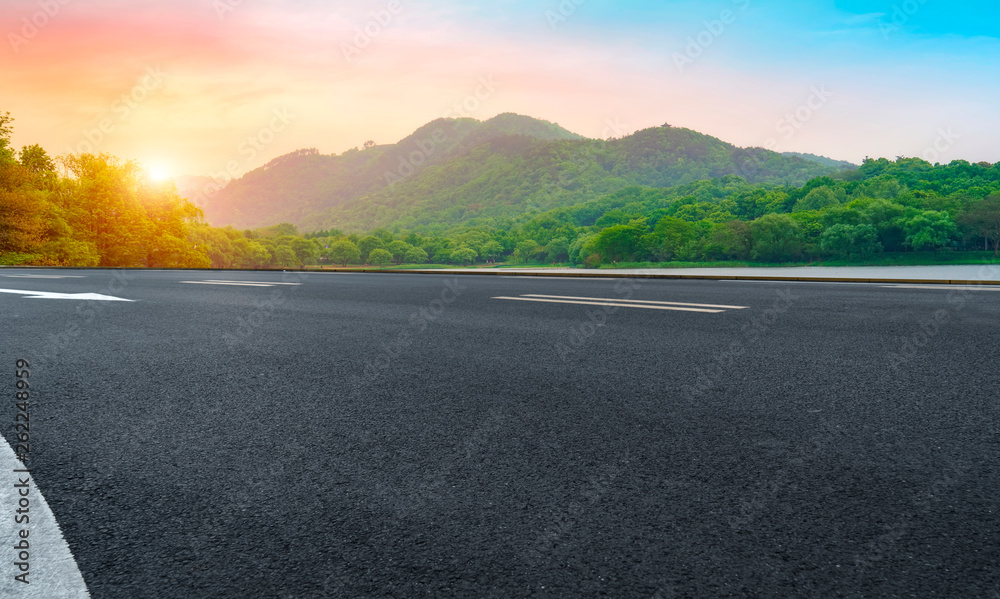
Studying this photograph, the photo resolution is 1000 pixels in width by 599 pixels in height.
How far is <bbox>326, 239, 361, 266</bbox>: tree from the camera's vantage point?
14909 cm

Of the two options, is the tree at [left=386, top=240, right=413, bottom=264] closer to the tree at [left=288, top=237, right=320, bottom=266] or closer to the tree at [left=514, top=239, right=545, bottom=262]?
the tree at [left=288, top=237, right=320, bottom=266]

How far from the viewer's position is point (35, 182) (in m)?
40.3

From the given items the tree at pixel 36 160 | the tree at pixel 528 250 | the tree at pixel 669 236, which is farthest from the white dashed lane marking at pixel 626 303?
A: the tree at pixel 528 250

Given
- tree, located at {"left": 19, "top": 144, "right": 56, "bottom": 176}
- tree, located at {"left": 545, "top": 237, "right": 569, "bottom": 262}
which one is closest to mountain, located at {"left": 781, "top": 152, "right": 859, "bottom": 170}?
tree, located at {"left": 545, "top": 237, "right": 569, "bottom": 262}

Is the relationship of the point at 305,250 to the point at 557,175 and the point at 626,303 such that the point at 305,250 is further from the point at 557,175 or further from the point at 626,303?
the point at 626,303

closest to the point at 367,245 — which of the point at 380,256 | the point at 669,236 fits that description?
the point at 380,256

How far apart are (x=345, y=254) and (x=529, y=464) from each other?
154 meters

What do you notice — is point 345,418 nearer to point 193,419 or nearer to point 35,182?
point 193,419

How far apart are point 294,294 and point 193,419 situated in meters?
7.62

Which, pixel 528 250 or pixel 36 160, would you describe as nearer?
pixel 36 160

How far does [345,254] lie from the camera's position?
150 metres

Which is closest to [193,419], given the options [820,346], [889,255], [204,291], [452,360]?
[452,360]

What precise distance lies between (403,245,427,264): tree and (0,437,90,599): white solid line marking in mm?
147588

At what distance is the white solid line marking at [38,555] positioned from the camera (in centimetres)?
145
